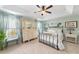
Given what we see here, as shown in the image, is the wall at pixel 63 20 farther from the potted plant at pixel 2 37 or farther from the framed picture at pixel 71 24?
the potted plant at pixel 2 37

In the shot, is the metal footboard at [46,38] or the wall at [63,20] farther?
the metal footboard at [46,38]

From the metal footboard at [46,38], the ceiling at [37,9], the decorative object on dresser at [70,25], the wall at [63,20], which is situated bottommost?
the metal footboard at [46,38]

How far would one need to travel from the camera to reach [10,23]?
1.82 metres

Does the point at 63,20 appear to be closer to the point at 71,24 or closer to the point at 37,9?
the point at 71,24

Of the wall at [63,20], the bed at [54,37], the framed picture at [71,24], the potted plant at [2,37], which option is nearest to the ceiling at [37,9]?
the wall at [63,20]

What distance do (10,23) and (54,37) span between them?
0.94m

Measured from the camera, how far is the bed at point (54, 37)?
1859 mm

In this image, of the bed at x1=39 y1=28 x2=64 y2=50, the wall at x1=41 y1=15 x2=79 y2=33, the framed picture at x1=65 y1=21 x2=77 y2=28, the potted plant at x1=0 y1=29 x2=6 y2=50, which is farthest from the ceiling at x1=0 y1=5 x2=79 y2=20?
the potted plant at x1=0 y1=29 x2=6 y2=50

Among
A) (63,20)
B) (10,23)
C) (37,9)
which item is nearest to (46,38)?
(63,20)

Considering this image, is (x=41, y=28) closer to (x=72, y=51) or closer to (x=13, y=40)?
(x=13, y=40)

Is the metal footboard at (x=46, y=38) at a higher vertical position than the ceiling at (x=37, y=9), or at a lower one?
lower

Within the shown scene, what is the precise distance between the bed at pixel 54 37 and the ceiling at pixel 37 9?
0.97 feet

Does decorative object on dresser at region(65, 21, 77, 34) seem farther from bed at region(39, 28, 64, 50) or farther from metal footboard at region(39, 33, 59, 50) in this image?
metal footboard at region(39, 33, 59, 50)

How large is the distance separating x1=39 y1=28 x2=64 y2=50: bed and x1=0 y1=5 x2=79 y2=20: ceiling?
296mm
